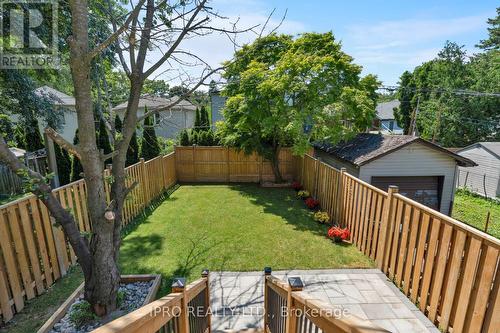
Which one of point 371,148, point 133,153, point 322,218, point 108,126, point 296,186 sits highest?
point 108,126

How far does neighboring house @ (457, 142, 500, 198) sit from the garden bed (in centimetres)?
1551

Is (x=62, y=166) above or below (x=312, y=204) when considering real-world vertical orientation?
above

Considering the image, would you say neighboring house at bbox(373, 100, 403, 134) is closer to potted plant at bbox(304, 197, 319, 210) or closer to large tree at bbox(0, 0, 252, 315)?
potted plant at bbox(304, 197, 319, 210)

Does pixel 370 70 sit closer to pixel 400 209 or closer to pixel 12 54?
pixel 400 209

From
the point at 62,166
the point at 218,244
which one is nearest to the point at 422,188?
the point at 218,244

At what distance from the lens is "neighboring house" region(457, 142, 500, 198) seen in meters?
12.5

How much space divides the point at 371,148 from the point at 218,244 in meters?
5.26

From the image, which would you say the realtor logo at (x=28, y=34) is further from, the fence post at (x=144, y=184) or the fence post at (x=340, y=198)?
the fence post at (x=340, y=198)

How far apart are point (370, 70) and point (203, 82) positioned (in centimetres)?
1013

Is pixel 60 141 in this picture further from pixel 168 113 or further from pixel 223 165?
pixel 223 165

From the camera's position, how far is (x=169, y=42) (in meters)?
2.93

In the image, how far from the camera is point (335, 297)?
3893mm

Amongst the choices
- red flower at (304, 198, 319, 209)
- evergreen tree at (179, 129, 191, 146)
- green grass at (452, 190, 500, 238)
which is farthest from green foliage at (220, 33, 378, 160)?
green grass at (452, 190, 500, 238)

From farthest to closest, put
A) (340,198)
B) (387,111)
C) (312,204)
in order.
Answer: (387,111) → (312,204) → (340,198)
